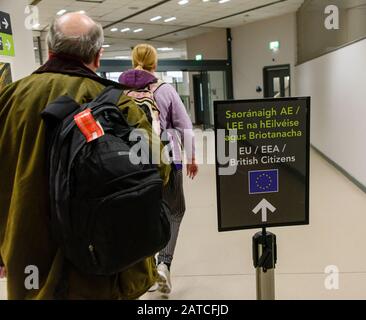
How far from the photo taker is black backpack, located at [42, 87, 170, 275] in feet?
3.36

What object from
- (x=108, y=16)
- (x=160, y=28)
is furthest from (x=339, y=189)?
(x=160, y=28)

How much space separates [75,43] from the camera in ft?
3.92

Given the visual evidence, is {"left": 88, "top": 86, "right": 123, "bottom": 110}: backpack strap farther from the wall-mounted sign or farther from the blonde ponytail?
the wall-mounted sign

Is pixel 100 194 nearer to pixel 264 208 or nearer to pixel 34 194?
pixel 34 194

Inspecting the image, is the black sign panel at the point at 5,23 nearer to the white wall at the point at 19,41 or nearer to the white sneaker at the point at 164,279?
the white wall at the point at 19,41

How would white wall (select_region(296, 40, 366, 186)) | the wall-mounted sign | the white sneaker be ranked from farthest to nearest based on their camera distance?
1. white wall (select_region(296, 40, 366, 186))
2. the wall-mounted sign
3. the white sneaker

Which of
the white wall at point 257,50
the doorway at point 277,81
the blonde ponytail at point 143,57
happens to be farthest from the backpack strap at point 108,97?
the white wall at point 257,50

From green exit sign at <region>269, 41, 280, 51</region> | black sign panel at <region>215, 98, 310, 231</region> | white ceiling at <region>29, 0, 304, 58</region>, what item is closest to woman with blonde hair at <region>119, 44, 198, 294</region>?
black sign panel at <region>215, 98, 310, 231</region>

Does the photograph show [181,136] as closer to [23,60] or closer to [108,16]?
[23,60]

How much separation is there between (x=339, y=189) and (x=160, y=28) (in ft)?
29.6

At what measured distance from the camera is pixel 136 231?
1051 millimetres

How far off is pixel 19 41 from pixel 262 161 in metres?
2.77

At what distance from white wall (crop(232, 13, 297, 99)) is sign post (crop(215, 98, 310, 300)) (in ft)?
29.8

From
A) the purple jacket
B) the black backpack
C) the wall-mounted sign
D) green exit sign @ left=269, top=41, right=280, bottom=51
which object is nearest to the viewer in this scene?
the black backpack
